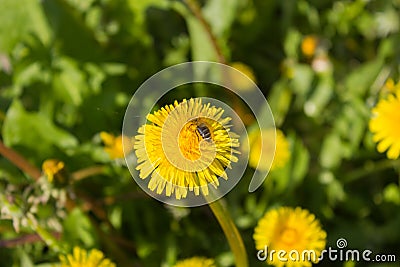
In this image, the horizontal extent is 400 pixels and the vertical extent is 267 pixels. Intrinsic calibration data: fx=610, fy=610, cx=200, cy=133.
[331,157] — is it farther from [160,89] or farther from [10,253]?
[10,253]

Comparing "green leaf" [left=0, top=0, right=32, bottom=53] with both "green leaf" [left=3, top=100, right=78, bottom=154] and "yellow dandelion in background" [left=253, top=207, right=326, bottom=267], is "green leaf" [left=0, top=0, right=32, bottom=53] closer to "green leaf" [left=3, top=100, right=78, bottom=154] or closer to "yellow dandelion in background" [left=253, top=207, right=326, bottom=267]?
"green leaf" [left=3, top=100, right=78, bottom=154]

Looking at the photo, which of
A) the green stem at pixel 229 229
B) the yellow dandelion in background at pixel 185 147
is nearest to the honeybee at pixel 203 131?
Answer: the yellow dandelion in background at pixel 185 147

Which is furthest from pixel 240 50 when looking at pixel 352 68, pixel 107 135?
pixel 107 135

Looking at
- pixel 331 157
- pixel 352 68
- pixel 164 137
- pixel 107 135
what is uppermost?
pixel 352 68

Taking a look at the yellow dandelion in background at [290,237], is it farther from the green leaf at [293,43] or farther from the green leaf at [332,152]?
the green leaf at [293,43]

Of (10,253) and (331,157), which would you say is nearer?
(10,253)

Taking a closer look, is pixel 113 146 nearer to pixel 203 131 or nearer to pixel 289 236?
pixel 289 236
